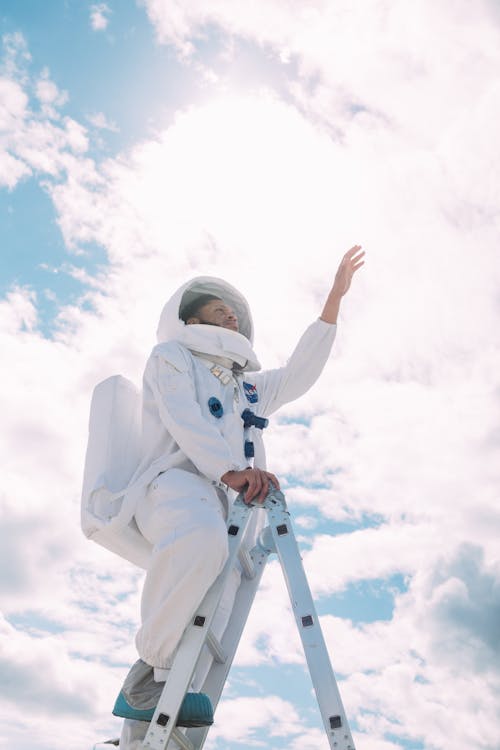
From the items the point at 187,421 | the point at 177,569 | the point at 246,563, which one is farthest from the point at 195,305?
the point at 177,569

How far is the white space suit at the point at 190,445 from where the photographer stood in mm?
5359

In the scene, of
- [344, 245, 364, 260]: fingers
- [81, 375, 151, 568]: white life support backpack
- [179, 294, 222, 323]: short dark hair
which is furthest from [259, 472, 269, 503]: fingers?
[344, 245, 364, 260]: fingers

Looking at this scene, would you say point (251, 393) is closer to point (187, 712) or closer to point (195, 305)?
point (195, 305)

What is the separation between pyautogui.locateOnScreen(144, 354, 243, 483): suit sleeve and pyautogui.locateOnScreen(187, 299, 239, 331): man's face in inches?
40.9

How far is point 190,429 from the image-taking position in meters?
6.09

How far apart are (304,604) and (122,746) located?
1707 millimetres

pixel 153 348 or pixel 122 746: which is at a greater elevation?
pixel 153 348

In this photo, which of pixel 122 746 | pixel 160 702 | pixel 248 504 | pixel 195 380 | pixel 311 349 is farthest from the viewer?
pixel 311 349

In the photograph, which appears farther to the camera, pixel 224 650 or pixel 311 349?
pixel 311 349

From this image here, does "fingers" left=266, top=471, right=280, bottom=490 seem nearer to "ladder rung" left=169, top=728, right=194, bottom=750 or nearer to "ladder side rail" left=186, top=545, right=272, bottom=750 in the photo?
"ladder side rail" left=186, top=545, right=272, bottom=750

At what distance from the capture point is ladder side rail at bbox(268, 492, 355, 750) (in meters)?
4.76

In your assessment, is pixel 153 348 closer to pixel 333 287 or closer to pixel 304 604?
pixel 333 287

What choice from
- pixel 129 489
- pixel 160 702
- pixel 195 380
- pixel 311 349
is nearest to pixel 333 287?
pixel 311 349

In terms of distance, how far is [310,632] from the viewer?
201 inches
